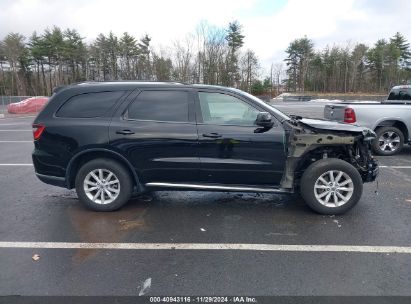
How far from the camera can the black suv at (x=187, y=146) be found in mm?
4535

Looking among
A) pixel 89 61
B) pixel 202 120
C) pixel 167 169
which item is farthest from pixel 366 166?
pixel 89 61

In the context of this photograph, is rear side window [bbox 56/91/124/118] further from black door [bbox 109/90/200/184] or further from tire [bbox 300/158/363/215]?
tire [bbox 300/158/363/215]

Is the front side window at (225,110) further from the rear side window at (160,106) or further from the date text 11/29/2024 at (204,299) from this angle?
the date text 11/29/2024 at (204,299)

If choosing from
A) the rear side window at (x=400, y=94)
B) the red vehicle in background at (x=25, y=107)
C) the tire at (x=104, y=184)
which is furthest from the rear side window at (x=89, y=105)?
the red vehicle in background at (x=25, y=107)

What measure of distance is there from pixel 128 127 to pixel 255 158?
1.79m

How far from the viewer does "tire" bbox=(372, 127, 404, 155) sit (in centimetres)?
875

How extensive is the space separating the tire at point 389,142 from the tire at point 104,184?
22.7ft

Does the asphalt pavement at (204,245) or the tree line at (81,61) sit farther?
the tree line at (81,61)

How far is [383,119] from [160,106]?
6481 millimetres

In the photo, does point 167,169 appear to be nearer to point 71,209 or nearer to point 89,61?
point 71,209

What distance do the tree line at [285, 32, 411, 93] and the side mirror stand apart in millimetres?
74131

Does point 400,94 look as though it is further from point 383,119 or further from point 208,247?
point 208,247

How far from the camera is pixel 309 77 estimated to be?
249 ft

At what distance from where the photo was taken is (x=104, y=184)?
474 cm
